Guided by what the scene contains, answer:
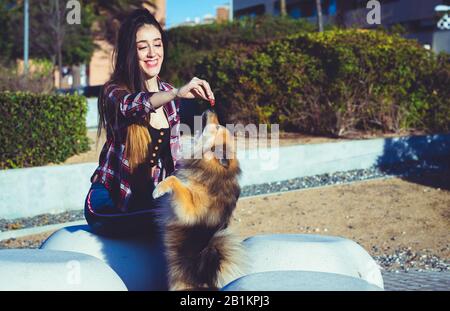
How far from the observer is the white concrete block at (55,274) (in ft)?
10.8

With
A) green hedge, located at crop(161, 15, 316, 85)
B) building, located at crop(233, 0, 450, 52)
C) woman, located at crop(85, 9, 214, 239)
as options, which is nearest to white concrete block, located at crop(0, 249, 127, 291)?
woman, located at crop(85, 9, 214, 239)

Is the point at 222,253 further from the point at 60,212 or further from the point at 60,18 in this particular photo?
the point at 60,18

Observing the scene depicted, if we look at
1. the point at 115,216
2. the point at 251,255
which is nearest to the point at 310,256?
the point at 251,255

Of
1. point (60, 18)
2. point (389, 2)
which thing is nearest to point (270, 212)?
point (60, 18)

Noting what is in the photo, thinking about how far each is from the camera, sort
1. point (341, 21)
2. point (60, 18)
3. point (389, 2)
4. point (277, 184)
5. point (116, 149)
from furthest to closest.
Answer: point (389, 2) → point (60, 18) → point (341, 21) → point (277, 184) → point (116, 149)

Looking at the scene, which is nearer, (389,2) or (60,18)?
(60,18)

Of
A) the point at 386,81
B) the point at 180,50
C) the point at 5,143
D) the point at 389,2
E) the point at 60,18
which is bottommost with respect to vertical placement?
the point at 5,143

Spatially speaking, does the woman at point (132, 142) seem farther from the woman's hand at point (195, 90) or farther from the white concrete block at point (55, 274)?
the white concrete block at point (55, 274)

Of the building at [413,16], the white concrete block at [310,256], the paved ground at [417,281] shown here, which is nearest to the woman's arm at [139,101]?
the white concrete block at [310,256]

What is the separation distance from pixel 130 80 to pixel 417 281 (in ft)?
11.2

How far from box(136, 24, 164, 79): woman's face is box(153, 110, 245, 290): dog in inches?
37.9

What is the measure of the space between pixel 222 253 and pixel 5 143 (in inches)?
324

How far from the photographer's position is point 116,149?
13.2ft

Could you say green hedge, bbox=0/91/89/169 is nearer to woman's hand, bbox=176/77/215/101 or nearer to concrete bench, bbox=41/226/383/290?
concrete bench, bbox=41/226/383/290
